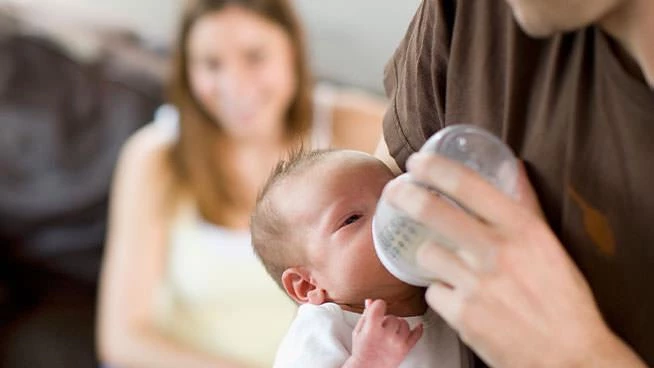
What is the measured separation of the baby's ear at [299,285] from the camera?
2.91 ft

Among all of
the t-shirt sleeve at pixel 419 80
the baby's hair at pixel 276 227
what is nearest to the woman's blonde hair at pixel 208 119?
the baby's hair at pixel 276 227

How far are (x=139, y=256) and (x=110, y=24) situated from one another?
694 millimetres

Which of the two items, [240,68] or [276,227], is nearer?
[276,227]

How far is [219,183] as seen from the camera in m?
1.95

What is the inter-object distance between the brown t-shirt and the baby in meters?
0.15

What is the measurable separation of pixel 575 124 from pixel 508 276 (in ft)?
0.38

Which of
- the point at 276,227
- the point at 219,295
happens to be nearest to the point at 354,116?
the point at 219,295

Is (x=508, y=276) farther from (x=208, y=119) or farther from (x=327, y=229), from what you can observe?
(x=208, y=119)

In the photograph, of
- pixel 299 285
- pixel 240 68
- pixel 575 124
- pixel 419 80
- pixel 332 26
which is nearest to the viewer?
pixel 575 124

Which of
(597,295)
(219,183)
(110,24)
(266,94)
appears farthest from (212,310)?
(597,295)

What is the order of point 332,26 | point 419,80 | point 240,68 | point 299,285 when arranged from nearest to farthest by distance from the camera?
point 419,80, point 299,285, point 240,68, point 332,26

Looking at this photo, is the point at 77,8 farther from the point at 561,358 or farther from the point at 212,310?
the point at 561,358

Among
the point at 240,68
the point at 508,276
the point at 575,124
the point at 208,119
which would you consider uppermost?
the point at 575,124

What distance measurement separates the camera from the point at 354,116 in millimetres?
2006
